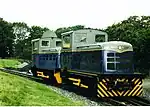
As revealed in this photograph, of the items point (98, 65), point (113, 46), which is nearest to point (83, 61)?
point (98, 65)

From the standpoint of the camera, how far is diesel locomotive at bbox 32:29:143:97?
598 inches

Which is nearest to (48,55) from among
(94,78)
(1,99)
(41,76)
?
(41,76)

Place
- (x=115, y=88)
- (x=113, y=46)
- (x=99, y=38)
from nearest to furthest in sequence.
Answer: (x=115, y=88) < (x=113, y=46) < (x=99, y=38)

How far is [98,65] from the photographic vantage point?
51.2 feet

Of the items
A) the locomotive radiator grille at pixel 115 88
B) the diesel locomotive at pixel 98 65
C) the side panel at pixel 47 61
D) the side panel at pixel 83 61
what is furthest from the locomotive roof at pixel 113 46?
the side panel at pixel 47 61

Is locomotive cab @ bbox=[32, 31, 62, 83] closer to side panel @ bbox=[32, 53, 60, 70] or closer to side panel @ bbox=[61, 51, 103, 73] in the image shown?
side panel @ bbox=[32, 53, 60, 70]

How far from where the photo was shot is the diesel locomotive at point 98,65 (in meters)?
15.2

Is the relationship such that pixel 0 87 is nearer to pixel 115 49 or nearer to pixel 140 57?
pixel 115 49

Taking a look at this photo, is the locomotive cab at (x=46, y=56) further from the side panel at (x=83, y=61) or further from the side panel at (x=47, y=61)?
the side panel at (x=83, y=61)

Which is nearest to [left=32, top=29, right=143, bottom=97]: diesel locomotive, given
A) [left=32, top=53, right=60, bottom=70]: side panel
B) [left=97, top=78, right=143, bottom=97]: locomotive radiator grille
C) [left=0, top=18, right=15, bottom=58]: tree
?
[left=97, top=78, right=143, bottom=97]: locomotive radiator grille

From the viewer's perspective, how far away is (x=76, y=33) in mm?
18797

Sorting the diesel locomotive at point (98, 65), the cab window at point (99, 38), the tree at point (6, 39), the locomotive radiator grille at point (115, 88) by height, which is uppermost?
the tree at point (6, 39)

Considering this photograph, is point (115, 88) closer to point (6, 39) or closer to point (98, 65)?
point (98, 65)

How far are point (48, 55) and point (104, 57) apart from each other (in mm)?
8413
